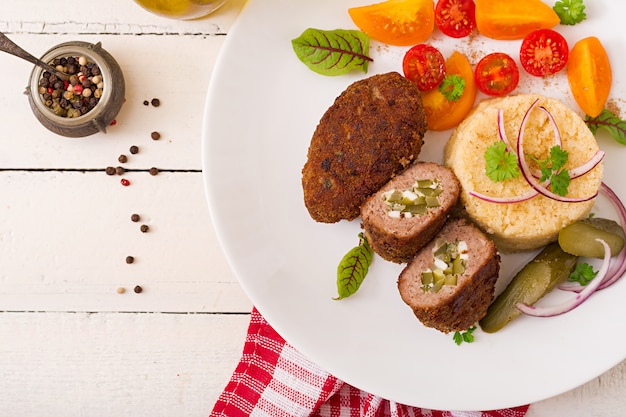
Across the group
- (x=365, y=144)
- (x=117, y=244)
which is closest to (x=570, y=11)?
(x=365, y=144)

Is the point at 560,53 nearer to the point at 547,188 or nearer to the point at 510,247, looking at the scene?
the point at 547,188

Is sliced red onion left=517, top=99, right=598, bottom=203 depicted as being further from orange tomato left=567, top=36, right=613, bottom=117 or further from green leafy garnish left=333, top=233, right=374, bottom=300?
green leafy garnish left=333, top=233, right=374, bottom=300

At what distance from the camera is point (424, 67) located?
390 cm

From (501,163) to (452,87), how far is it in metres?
0.61

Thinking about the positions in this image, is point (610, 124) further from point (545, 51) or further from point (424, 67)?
point (424, 67)

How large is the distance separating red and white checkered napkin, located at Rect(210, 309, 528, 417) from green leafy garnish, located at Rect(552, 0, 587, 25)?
257 cm

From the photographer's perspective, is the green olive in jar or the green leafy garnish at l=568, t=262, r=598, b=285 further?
the green leafy garnish at l=568, t=262, r=598, b=285

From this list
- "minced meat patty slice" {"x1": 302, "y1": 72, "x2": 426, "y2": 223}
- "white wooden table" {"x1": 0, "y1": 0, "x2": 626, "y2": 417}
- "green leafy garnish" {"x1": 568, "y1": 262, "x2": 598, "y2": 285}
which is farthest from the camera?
"white wooden table" {"x1": 0, "y1": 0, "x2": 626, "y2": 417}

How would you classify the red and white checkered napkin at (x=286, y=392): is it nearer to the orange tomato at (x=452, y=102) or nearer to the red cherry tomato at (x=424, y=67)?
the orange tomato at (x=452, y=102)

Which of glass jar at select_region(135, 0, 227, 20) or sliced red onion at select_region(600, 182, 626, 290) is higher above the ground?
glass jar at select_region(135, 0, 227, 20)

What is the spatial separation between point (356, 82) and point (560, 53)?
130 cm

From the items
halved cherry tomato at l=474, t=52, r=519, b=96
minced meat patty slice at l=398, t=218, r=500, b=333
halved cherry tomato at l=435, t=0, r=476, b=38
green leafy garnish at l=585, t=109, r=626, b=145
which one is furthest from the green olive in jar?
halved cherry tomato at l=435, t=0, r=476, b=38

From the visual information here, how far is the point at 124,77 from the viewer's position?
4465 millimetres

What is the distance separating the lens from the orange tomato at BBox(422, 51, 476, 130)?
3.94 meters
